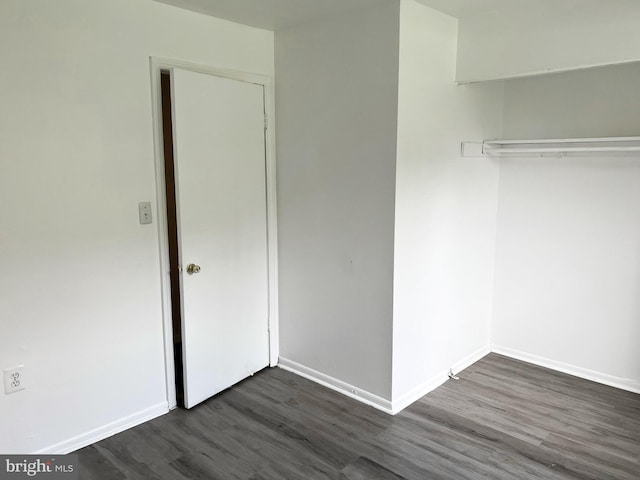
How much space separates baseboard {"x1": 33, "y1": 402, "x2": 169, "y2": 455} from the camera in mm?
2531

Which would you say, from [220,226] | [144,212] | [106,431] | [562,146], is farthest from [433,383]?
[144,212]

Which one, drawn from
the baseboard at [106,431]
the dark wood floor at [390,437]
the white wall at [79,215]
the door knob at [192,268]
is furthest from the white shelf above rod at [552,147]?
the baseboard at [106,431]

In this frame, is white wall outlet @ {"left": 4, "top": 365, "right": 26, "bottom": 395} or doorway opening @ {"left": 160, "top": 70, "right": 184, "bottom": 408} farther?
doorway opening @ {"left": 160, "top": 70, "right": 184, "bottom": 408}

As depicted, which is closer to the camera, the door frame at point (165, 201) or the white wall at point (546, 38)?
the white wall at point (546, 38)

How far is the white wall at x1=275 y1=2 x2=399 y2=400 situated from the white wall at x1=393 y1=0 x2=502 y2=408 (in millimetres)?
92

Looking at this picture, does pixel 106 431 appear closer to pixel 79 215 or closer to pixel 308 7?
pixel 79 215

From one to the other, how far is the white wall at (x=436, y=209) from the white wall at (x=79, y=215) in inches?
51.5

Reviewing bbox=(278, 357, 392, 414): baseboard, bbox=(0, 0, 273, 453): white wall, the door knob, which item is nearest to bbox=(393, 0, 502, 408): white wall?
bbox=(278, 357, 392, 414): baseboard

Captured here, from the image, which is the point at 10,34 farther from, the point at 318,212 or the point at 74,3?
the point at 318,212

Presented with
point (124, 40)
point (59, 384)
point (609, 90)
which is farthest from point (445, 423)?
point (124, 40)

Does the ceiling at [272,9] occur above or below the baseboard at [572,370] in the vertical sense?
above

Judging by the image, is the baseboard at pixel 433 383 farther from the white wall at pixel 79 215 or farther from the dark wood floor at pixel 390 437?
the white wall at pixel 79 215

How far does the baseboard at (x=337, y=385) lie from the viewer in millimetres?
3038

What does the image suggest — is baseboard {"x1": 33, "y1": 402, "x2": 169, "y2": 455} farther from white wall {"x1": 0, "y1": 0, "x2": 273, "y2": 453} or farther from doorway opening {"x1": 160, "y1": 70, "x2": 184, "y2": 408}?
doorway opening {"x1": 160, "y1": 70, "x2": 184, "y2": 408}
